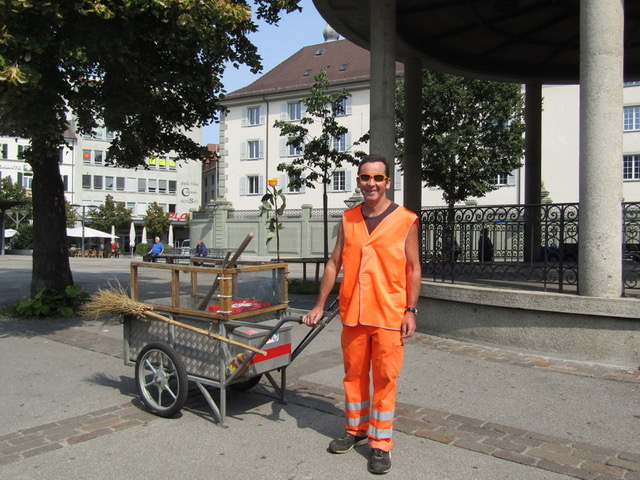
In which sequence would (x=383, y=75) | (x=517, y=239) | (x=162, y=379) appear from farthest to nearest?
(x=517, y=239), (x=383, y=75), (x=162, y=379)

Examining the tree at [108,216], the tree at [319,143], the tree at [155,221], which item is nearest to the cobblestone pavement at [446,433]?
the tree at [319,143]

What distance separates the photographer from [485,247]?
1021cm

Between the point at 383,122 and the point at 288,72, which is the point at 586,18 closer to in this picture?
the point at 383,122

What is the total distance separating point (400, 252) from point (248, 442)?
6.06ft

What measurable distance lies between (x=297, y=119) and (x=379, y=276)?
1694 inches

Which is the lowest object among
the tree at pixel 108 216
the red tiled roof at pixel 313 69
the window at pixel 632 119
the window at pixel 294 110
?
the tree at pixel 108 216

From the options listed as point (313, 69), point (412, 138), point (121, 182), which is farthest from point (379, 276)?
point (121, 182)

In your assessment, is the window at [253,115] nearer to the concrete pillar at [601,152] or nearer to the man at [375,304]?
the concrete pillar at [601,152]

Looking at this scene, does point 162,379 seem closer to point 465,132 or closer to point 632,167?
point 465,132

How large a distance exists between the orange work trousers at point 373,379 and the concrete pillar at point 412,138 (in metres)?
8.09

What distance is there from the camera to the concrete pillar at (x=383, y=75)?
9117 mm

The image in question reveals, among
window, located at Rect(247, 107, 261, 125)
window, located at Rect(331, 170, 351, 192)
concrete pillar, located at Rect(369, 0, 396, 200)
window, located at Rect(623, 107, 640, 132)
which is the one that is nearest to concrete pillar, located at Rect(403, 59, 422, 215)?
concrete pillar, located at Rect(369, 0, 396, 200)

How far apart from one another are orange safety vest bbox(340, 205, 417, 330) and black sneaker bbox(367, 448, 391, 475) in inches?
32.9

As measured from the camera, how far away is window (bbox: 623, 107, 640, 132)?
35344 millimetres
